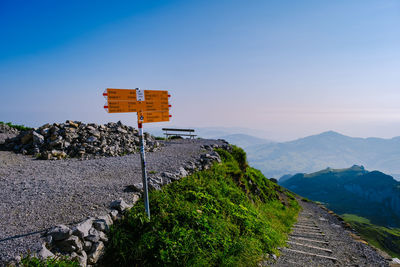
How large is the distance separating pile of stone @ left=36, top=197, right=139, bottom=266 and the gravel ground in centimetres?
31

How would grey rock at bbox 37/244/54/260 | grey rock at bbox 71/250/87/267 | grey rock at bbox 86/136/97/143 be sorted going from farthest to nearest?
grey rock at bbox 86/136/97/143 → grey rock at bbox 71/250/87/267 → grey rock at bbox 37/244/54/260

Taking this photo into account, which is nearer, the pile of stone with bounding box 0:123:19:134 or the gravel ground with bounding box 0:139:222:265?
the gravel ground with bounding box 0:139:222:265

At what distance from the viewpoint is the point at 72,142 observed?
45.2 ft

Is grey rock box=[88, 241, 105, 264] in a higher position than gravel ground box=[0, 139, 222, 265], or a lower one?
lower

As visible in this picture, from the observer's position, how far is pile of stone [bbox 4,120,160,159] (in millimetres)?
12984

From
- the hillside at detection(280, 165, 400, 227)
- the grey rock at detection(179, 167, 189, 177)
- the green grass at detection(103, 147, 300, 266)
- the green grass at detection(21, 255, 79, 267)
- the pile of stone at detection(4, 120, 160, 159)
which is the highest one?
the pile of stone at detection(4, 120, 160, 159)

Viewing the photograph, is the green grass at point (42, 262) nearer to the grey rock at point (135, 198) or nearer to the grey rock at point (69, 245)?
the grey rock at point (69, 245)

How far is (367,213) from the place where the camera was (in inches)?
5143

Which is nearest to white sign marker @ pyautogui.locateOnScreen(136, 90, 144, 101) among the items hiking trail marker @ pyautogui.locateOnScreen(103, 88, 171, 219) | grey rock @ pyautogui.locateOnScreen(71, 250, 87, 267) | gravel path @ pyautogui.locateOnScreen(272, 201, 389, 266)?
hiking trail marker @ pyautogui.locateOnScreen(103, 88, 171, 219)

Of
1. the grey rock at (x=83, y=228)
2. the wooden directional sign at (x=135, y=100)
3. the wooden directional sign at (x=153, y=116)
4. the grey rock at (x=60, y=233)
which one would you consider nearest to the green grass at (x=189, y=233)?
the grey rock at (x=83, y=228)

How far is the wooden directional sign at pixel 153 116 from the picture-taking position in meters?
6.19

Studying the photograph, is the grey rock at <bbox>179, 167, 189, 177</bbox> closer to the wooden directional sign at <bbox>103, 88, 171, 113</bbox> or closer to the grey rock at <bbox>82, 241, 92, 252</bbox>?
the wooden directional sign at <bbox>103, 88, 171, 113</bbox>

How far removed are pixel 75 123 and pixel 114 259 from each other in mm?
12366

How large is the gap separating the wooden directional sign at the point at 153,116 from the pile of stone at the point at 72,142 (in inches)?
320
